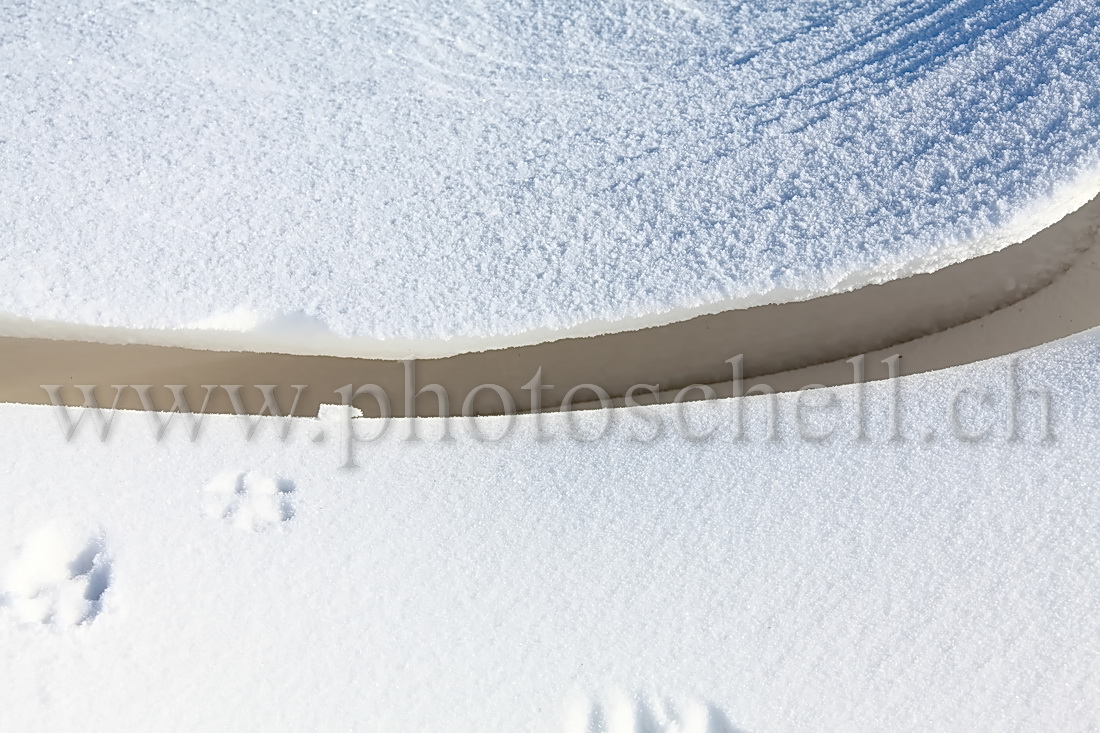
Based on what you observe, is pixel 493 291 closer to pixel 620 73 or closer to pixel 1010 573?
pixel 620 73

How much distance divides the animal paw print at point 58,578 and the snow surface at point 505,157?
0.26 m

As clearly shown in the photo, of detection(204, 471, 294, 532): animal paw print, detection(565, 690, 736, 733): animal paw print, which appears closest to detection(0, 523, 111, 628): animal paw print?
detection(204, 471, 294, 532): animal paw print

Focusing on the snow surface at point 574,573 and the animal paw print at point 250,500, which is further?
the animal paw print at point 250,500

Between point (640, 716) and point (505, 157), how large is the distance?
697 millimetres

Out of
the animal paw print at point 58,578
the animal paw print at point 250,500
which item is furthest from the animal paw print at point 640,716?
the animal paw print at point 58,578

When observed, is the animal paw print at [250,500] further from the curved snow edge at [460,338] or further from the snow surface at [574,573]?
the curved snow edge at [460,338]

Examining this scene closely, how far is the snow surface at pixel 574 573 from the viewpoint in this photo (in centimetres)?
94

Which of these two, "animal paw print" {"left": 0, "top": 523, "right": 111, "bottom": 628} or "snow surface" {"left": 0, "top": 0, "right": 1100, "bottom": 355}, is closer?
"animal paw print" {"left": 0, "top": 523, "right": 111, "bottom": 628}

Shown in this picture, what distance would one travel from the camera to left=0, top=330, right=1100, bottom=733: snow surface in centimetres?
94

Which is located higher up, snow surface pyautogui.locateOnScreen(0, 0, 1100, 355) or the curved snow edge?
snow surface pyautogui.locateOnScreen(0, 0, 1100, 355)

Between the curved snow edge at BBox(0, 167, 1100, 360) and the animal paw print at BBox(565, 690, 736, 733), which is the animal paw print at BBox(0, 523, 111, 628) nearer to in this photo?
the curved snow edge at BBox(0, 167, 1100, 360)

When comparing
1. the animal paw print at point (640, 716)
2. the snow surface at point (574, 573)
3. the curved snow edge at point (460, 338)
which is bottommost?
the animal paw print at point (640, 716)

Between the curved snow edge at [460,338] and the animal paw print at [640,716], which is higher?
the curved snow edge at [460,338]

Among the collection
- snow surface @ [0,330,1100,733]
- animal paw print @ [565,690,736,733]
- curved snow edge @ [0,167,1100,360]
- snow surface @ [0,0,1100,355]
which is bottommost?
animal paw print @ [565,690,736,733]
